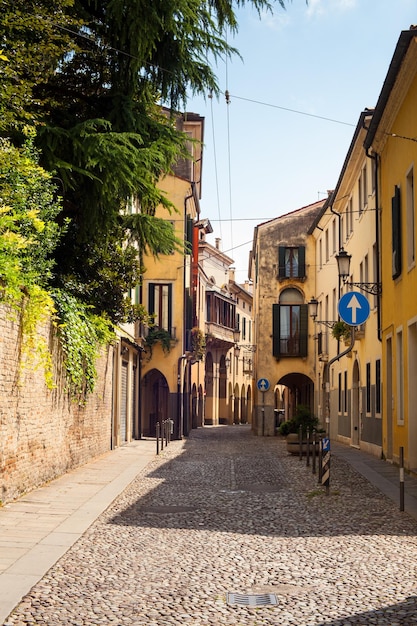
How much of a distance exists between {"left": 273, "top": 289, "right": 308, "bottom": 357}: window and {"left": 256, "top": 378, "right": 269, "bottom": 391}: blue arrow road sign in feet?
5.57

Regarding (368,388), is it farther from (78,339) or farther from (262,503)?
(262,503)

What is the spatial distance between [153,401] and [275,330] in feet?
24.6

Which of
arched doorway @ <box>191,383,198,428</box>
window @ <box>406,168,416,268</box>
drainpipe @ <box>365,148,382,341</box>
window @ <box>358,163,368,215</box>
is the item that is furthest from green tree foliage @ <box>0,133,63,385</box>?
arched doorway @ <box>191,383,198,428</box>

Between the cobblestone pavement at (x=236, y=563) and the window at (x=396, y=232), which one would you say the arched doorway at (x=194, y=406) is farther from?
the cobblestone pavement at (x=236, y=563)

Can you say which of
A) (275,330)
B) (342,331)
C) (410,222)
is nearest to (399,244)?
(410,222)

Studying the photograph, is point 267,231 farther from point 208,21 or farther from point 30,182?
point 30,182

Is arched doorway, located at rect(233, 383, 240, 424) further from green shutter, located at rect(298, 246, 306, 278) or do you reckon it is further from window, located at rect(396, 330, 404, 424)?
window, located at rect(396, 330, 404, 424)

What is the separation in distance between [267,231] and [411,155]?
24950mm

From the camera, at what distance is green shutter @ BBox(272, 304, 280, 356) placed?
41500 mm

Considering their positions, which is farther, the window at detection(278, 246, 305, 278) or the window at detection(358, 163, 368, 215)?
the window at detection(278, 246, 305, 278)

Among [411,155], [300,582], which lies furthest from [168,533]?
[411,155]

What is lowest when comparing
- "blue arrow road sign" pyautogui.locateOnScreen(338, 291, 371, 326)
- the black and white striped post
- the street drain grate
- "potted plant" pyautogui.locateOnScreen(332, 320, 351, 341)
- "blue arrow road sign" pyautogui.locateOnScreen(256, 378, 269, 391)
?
the street drain grate

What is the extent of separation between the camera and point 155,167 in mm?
15656

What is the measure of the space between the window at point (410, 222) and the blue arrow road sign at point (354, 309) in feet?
10.1
